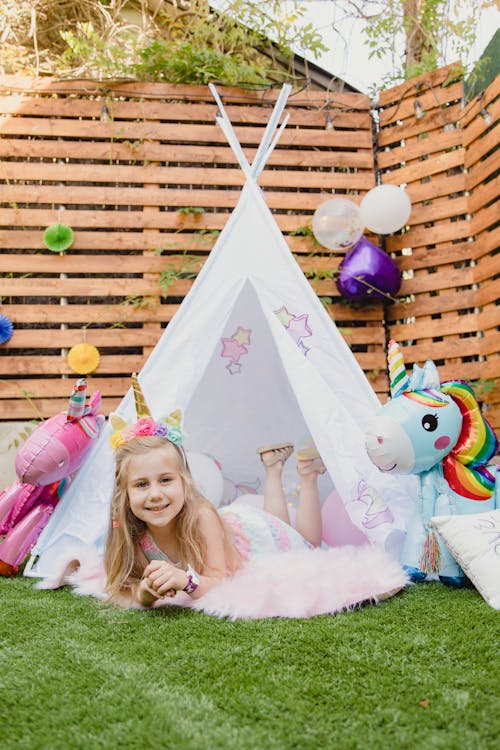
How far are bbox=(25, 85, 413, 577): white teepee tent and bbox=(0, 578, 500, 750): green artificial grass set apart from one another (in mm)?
526

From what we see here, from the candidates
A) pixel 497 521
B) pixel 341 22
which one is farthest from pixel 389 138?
pixel 497 521

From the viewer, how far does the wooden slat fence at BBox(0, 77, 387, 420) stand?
348 cm

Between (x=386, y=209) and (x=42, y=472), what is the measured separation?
6.92 feet

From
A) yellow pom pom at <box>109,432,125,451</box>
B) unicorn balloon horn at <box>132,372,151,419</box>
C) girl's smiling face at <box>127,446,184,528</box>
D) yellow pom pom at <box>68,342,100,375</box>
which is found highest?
yellow pom pom at <box>68,342,100,375</box>

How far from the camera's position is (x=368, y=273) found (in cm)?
342

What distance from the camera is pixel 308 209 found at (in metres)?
3.74

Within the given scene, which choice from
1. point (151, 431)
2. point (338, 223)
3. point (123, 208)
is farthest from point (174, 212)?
point (151, 431)

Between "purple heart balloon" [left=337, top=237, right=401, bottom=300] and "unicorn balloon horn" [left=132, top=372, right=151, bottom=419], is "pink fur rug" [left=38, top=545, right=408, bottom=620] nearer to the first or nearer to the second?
"unicorn balloon horn" [left=132, top=372, right=151, bottom=419]

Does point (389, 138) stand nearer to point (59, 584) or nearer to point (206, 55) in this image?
point (206, 55)

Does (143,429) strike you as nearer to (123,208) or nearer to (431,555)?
(431,555)

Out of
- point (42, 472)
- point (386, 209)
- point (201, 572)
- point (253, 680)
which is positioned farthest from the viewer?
point (386, 209)

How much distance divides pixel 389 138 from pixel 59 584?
9.92 ft

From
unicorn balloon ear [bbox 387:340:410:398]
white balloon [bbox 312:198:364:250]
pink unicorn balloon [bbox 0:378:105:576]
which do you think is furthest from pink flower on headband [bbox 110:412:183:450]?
white balloon [bbox 312:198:364:250]

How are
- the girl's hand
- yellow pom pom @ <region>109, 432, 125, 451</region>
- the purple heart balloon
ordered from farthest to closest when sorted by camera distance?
the purple heart balloon → yellow pom pom @ <region>109, 432, 125, 451</region> → the girl's hand
